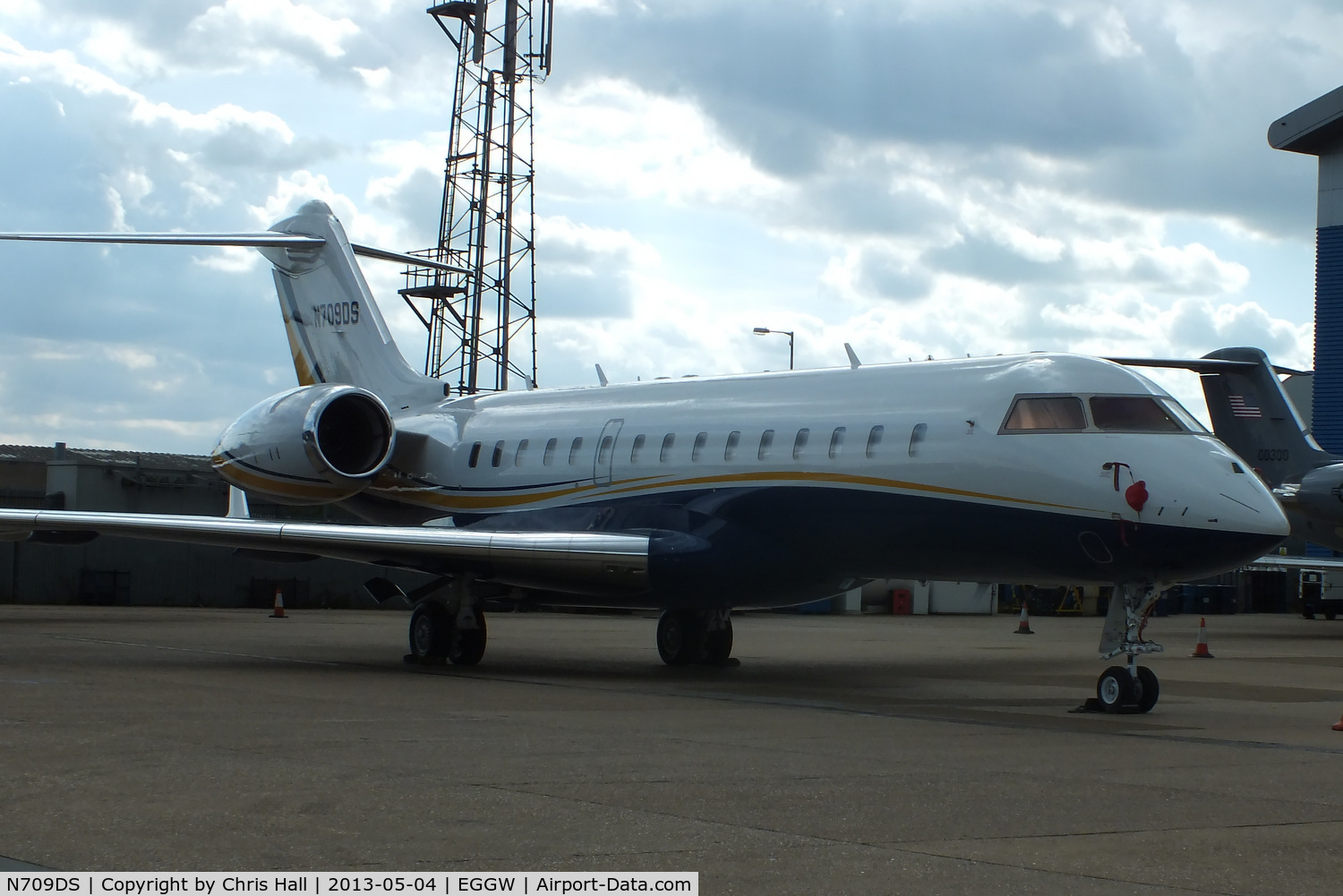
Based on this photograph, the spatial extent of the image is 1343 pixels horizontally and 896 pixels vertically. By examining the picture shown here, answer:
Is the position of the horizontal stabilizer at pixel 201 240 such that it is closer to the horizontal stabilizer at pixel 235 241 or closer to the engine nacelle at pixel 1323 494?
the horizontal stabilizer at pixel 235 241

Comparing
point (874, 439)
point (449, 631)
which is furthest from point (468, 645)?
point (874, 439)

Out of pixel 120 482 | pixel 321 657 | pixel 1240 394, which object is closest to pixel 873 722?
pixel 321 657

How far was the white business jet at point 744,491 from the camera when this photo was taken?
13141mm

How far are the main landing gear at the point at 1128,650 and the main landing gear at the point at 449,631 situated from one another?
7.46 meters

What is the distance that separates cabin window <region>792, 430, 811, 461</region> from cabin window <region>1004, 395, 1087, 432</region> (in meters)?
2.42

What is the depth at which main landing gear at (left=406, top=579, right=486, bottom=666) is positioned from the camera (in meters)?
17.3

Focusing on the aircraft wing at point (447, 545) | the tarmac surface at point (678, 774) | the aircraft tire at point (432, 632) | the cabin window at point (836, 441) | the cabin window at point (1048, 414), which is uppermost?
the cabin window at point (1048, 414)

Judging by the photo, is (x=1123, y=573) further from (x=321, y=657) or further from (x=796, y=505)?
(x=321, y=657)

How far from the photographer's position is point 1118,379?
13945 mm

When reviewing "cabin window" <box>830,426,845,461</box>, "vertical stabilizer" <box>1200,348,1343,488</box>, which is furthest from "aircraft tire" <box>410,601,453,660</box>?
"vertical stabilizer" <box>1200,348,1343,488</box>

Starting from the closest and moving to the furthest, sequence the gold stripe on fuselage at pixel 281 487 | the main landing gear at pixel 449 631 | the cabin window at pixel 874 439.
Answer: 1. the cabin window at pixel 874 439
2. the main landing gear at pixel 449 631
3. the gold stripe on fuselage at pixel 281 487

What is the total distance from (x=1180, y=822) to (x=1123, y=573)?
5.94m

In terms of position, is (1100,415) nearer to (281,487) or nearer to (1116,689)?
(1116,689)
